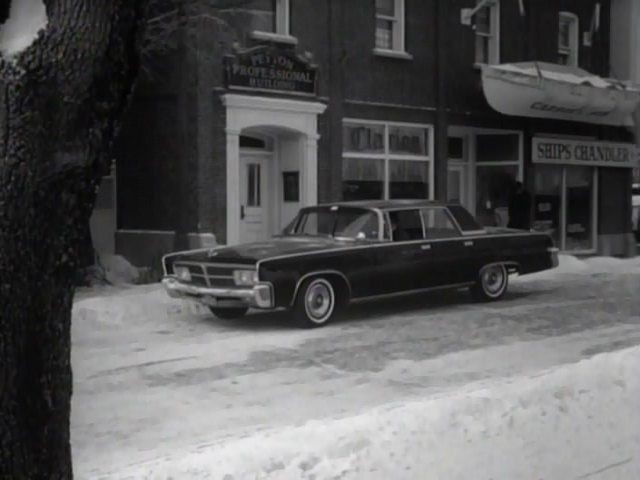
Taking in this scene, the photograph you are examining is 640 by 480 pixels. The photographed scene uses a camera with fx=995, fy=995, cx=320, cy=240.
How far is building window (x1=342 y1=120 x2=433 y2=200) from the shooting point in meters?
19.2

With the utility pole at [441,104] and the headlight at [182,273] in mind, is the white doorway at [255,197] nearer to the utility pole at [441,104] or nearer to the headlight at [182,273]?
the utility pole at [441,104]

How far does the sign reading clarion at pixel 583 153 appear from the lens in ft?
74.3

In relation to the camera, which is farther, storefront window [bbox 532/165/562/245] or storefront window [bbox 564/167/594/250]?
storefront window [bbox 564/167/594/250]

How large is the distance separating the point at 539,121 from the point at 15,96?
20.4 metres

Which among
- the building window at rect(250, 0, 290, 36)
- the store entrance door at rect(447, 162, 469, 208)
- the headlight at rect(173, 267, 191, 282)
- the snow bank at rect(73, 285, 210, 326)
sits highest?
the building window at rect(250, 0, 290, 36)

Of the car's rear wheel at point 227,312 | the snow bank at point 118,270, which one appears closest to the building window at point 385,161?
the snow bank at point 118,270

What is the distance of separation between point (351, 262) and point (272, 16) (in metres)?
7.29

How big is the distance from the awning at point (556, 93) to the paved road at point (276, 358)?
6228 mm

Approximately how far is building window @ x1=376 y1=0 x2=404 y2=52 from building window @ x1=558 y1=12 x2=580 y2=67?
566cm

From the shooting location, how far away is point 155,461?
5.83 m

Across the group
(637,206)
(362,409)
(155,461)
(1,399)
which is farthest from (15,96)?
(637,206)

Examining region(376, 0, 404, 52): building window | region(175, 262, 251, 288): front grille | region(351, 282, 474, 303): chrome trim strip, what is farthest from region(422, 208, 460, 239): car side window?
region(376, 0, 404, 52): building window

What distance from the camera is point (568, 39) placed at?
24141mm

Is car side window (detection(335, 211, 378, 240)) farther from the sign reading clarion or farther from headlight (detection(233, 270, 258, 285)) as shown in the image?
the sign reading clarion
